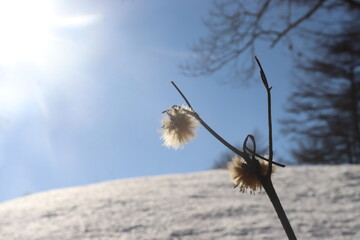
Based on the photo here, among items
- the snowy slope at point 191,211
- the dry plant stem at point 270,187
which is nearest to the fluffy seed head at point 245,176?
the dry plant stem at point 270,187

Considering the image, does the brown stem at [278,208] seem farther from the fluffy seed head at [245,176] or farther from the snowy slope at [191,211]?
the snowy slope at [191,211]

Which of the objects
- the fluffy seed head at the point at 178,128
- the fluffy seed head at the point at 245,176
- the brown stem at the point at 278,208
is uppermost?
the fluffy seed head at the point at 178,128

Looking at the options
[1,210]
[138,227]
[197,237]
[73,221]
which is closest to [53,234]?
[73,221]

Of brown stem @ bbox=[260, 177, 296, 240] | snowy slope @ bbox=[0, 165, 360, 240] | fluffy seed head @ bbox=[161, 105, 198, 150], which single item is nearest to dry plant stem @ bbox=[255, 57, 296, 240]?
brown stem @ bbox=[260, 177, 296, 240]

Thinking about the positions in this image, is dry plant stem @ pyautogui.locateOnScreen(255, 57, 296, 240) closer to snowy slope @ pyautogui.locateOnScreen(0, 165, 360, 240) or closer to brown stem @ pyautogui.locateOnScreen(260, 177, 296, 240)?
brown stem @ pyautogui.locateOnScreen(260, 177, 296, 240)

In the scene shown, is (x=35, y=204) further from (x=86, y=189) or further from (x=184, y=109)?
(x=184, y=109)

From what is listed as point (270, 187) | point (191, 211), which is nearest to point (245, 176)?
point (270, 187)
